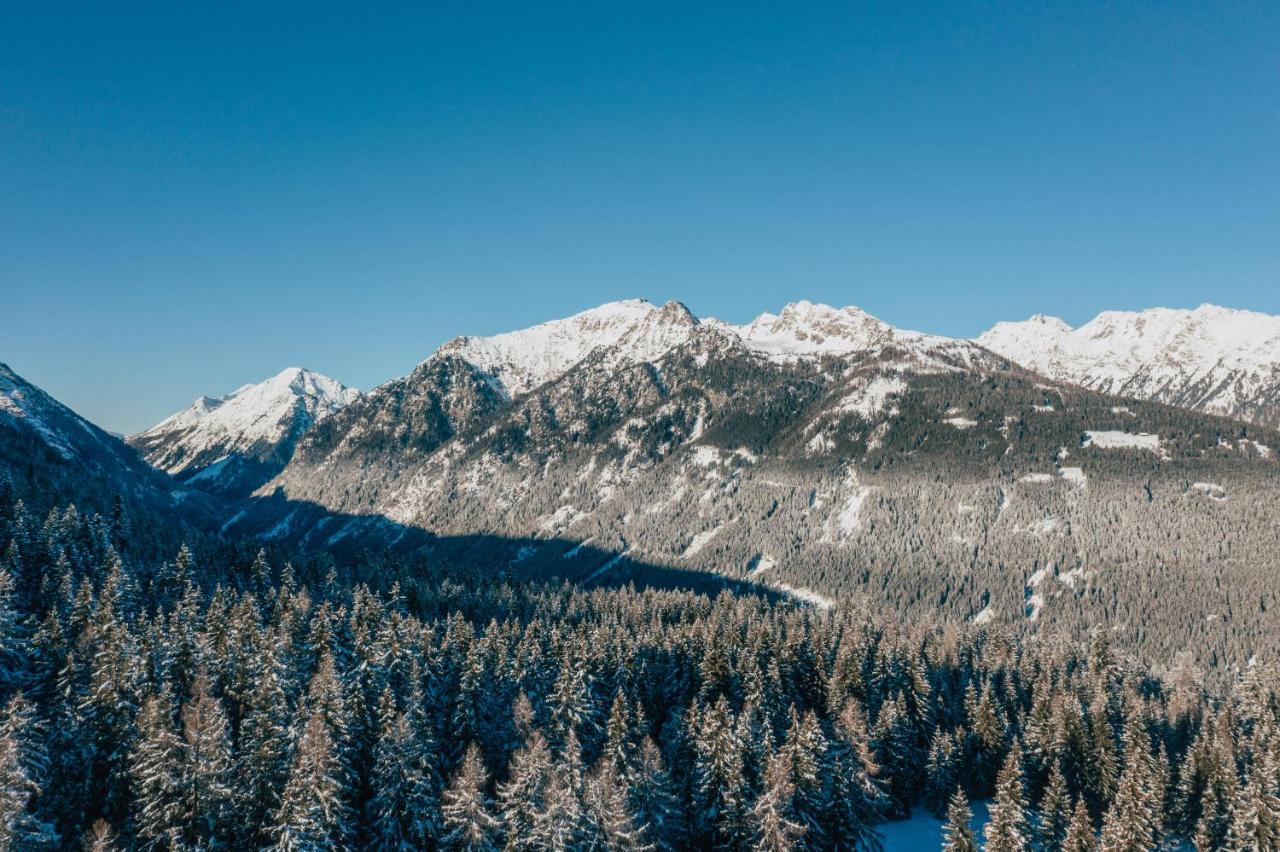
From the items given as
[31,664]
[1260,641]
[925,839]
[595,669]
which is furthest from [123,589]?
[1260,641]

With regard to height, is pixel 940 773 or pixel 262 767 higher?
pixel 262 767

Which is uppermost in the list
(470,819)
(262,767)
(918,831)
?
(262,767)

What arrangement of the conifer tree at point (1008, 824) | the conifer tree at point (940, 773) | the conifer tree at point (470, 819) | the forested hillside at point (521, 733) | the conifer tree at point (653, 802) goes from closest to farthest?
the conifer tree at point (470, 819) < the forested hillside at point (521, 733) < the conifer tree at point (1008, 824) < the conifer tree at point (653, 802) < the conifer tree at point (940, 773)

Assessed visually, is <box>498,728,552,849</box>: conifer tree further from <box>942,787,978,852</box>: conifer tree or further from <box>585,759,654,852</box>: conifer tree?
<box>942,787,978,852</box>: conifer tree

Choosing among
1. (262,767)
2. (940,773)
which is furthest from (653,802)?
(940,773)

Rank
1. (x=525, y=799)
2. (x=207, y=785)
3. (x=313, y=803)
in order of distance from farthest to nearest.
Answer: (x=525, y=799)
(x=207, y=785)
(x=313, y=803)

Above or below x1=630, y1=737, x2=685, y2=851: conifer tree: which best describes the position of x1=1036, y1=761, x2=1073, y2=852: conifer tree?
below

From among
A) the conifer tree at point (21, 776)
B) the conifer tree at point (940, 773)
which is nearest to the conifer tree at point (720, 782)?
the conifer tree at point (940, 773)

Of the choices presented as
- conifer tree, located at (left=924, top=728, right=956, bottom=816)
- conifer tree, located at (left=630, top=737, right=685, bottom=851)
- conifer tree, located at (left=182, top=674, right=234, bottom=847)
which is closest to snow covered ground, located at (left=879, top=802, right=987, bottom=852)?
conifer tree, located at (left=924, top=728, right=956, bottom=816)

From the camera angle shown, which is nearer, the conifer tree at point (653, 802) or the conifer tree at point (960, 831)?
the conifer tree at point (960, 831)

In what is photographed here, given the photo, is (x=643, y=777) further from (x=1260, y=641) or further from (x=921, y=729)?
(x=1260, y=641)

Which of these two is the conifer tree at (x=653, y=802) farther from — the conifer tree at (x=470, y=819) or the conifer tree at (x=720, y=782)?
the conifer tree at (x=470, y=819)

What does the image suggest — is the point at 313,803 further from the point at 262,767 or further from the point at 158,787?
the point at 158,787

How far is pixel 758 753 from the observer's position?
247ft
